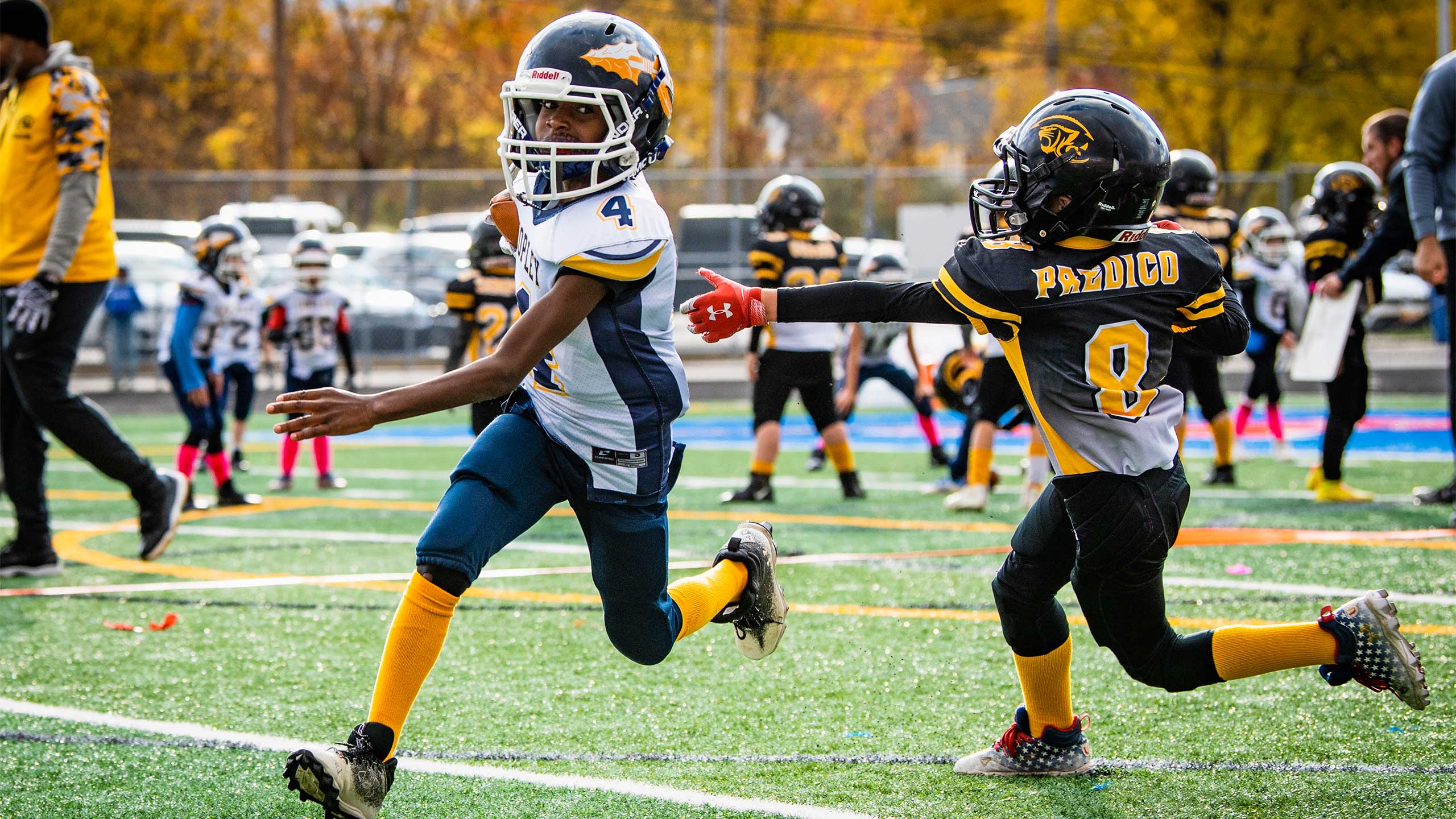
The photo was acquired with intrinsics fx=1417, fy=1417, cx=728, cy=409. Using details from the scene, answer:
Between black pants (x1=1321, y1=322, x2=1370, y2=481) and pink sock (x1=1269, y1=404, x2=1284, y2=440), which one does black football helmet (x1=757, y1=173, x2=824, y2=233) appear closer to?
black pants (x1=1321, y1=322, x2=1370, y2=481)

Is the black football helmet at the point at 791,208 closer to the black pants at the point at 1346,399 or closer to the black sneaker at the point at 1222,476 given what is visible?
the black sneaker at the point at 1222,476

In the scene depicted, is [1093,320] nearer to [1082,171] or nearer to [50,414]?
[1082,171]

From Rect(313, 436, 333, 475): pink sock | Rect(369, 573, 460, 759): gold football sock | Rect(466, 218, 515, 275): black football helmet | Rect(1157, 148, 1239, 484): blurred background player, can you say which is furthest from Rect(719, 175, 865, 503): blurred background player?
Rect(369, 573, 460, 759): gold football sock

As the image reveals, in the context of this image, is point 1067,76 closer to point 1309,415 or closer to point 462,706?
point 1309,415

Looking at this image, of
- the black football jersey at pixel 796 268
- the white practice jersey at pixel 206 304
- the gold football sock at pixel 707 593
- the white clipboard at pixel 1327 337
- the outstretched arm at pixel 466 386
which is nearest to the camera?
the outstretched arm at pixel 466 386

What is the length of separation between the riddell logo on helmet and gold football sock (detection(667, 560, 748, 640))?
1.47 meters

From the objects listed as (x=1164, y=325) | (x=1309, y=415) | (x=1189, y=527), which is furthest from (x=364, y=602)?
(x=1309, y=415)

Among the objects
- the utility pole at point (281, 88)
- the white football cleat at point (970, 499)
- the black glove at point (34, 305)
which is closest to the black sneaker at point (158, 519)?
the black glove at point (34, 305)

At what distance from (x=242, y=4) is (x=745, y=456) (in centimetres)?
2946

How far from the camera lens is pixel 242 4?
36188 mm

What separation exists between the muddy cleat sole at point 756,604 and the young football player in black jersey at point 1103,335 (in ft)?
2.84

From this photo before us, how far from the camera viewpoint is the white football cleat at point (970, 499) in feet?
27.3

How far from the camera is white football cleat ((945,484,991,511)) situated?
8320 mm

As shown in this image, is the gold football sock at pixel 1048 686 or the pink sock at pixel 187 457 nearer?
the gold football sock at pixel 1048 686
